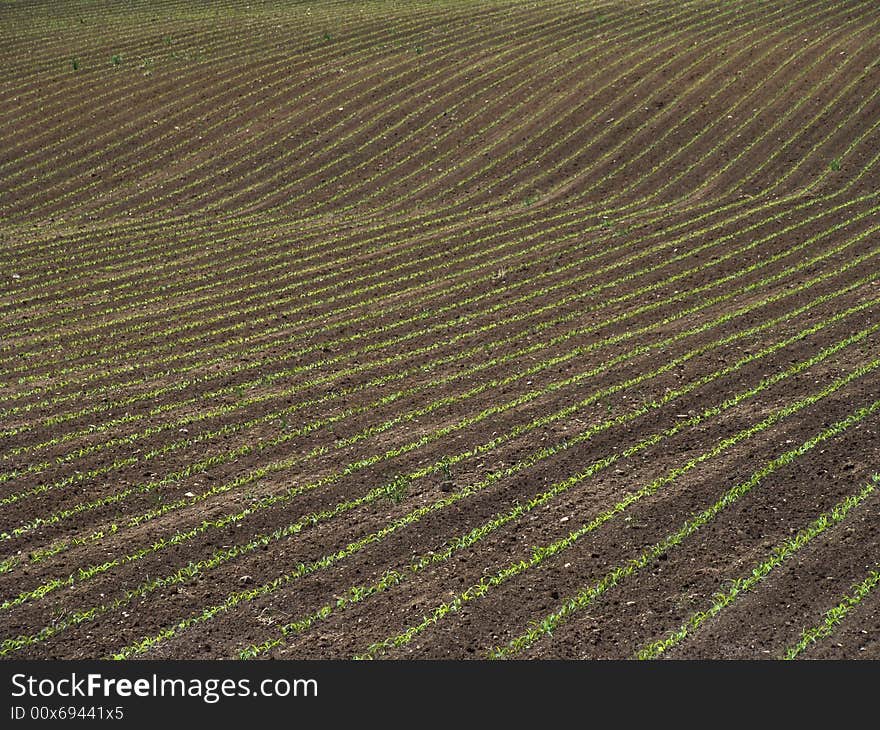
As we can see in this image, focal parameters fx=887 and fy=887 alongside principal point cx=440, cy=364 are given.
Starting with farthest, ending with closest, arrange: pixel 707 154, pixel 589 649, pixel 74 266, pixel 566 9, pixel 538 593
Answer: pixel 566 9 → pixel 707 154 → pixel 74 266 → pixel 538 593 → pixel 589 649

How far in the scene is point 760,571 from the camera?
10414 millimetres

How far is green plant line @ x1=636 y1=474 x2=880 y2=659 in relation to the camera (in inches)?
374

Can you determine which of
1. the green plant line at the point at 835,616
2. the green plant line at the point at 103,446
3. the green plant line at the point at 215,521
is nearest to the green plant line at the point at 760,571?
the green plant line at the point at 835,616

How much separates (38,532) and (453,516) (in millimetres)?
5375

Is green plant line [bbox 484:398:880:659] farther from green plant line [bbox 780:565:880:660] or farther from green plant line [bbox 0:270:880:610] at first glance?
green plant line [bbox 0:270:880:610]

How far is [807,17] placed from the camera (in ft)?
120

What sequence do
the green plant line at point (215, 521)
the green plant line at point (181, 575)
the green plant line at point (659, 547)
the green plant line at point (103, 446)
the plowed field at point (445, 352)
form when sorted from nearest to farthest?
the green plant line at point (659, 547), the green plant line at point (181, 575), the plowed field at point (445, 352), the green plant line at point (215, 521), the green plant line at point (103, 446)

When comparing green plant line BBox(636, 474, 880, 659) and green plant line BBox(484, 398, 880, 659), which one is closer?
green plant line BBox(636, 474, 880, 659)

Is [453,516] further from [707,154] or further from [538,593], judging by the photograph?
[707,154]

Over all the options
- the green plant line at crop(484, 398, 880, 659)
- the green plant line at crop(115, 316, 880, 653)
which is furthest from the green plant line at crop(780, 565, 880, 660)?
the green plant line at crop(115, 316, 880, 653)

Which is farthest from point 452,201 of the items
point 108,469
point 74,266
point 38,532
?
point 38,532

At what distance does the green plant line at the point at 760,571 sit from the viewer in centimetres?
950

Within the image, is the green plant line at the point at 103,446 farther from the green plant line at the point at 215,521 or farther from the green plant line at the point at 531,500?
the green plant line at the point at 531,500

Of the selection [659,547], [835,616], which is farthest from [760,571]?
[659,547]
